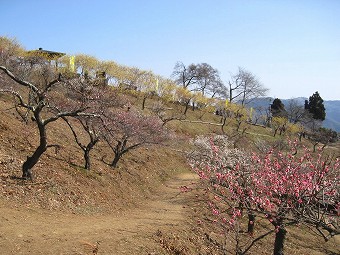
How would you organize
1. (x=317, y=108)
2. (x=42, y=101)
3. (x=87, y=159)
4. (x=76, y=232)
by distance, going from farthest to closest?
(x=317, y=108) → (x=87, y=159) → (x=42, y=101) → (x=76, y=232)

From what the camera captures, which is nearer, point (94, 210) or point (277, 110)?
point (94, 210)

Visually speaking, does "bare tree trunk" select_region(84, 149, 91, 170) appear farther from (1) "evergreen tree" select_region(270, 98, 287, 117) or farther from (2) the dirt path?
Answer: (1) "evergreen tree" select_region(270, 98, 287, 117)

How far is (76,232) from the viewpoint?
10281 millimetres

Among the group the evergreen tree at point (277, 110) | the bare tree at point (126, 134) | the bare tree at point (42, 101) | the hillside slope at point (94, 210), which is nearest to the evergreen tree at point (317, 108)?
the evergreen tree at point (277, 110)

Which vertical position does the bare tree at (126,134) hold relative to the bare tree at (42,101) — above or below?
below

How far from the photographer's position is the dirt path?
28.9 ft

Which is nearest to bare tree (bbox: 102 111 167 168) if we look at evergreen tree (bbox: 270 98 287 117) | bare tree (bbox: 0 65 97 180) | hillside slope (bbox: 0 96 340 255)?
hillside slope (bbox: 0 96 340 255)

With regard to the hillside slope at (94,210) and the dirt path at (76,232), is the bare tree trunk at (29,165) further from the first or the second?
the dirt path at (76,232)

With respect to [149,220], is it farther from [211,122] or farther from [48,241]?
[211,122]

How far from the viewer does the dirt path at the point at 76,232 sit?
881 centimetres

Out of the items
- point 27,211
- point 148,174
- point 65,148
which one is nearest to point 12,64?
point 65,148

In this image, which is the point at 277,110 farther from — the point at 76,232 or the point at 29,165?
the point at 76,232

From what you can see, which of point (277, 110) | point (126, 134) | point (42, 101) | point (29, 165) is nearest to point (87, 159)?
point (126, 134)

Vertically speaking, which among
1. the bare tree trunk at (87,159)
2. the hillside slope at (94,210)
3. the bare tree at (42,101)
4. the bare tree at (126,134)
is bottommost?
the hillside slope at (94,210)
